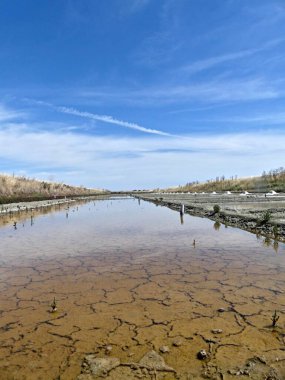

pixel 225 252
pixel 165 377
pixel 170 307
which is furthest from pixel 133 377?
pixel 225 252

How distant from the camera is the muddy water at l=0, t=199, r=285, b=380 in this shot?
402 cm

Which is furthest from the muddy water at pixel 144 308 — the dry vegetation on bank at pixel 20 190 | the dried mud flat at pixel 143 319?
the dry vegetation on bank at pixel 20 190

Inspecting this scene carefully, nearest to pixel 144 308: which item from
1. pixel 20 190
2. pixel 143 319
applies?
pixel 143 319

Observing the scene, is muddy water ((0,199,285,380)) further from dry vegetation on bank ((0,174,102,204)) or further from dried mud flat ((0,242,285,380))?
dry vegetation on bank ((0,174,102,204))

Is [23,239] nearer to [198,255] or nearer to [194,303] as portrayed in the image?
[198,255]

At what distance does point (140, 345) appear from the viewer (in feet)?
14.5

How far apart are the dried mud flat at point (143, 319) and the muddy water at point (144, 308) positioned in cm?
1

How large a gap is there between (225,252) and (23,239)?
8.00 meters

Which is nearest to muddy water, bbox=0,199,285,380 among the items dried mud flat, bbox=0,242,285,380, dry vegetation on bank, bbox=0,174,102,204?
dried mud flat, bbox=0,242,285,380

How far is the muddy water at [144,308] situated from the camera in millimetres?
4016

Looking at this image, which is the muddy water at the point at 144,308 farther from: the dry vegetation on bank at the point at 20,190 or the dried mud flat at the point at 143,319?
the dry vegetation on bank at the point at 20,190

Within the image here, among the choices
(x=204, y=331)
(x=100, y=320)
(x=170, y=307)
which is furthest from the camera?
(x=170, y=307)

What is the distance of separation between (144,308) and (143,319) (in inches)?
18.9

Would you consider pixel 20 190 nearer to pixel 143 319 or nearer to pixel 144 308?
pixel 144 308
